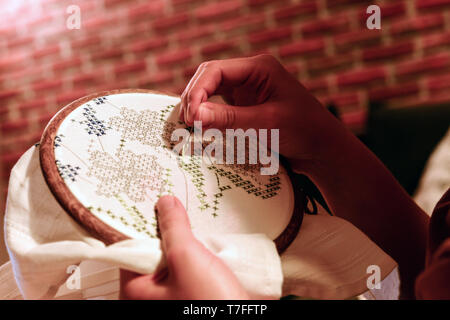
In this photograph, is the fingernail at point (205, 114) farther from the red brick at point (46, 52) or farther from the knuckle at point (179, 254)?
the red brick at point (46, 52)

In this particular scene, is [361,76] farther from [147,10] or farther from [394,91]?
[147,10]

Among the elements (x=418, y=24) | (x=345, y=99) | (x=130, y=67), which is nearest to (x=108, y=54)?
(x=130, y=67)

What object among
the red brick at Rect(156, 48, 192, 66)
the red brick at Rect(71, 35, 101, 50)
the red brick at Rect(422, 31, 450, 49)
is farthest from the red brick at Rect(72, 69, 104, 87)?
the red brick at Rect(422, 31, 450, 49)

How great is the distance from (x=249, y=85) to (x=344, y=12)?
114cm

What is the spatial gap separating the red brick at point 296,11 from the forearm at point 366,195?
43.2 inches

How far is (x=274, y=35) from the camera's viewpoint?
1576 millimetres

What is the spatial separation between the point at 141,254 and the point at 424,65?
153 cm

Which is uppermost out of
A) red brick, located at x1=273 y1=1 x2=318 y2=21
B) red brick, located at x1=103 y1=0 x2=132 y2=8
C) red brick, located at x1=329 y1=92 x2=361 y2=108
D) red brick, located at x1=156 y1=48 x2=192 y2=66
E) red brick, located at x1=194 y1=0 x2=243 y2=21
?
red brick, located at x1=103 y1=0 x2=132 y2=8

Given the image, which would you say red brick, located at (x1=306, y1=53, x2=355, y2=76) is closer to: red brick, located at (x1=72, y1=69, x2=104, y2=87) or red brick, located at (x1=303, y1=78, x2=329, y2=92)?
red brick, located at (x1=303, y1=78, x2=329, y2=92)

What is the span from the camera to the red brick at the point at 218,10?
1.58 metres

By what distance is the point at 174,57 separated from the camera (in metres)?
1.67

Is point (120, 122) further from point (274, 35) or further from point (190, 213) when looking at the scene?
point (274, 35)

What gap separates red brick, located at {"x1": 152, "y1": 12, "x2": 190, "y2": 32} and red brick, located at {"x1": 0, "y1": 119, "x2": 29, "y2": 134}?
82 cm

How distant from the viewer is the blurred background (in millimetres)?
1432
